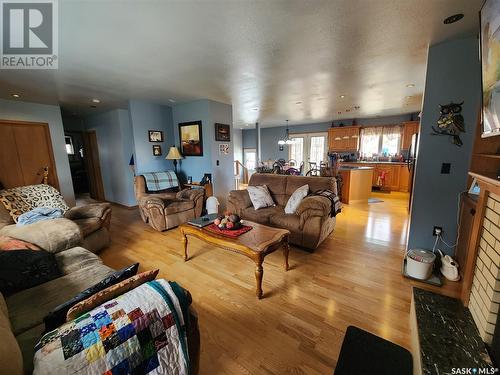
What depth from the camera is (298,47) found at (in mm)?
2156

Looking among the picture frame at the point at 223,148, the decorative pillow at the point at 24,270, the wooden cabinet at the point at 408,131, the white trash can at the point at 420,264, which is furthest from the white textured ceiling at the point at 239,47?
the wooden cabinet at the point at 408,131

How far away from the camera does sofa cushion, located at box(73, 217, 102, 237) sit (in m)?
2.71

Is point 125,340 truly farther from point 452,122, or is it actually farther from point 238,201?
point 452,122

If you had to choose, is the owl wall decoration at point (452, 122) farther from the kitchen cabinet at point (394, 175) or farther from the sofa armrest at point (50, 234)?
the kitchen cabinet at point (394, 175)

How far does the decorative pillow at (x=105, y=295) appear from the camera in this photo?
2.97 feet

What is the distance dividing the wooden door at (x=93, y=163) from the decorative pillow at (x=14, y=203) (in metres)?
3.46

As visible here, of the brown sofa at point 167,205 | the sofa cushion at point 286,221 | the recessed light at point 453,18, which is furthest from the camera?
the brown sofa at point 167,205

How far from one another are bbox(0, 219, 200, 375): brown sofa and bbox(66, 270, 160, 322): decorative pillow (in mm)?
191

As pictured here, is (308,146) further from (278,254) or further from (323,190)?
(278,254)

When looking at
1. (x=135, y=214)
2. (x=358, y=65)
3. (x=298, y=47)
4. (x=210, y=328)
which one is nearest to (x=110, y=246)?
(x=135, y=214)

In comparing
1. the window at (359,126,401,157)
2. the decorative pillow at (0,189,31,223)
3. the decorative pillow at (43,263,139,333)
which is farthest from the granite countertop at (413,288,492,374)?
the window at (359,126,401,157)

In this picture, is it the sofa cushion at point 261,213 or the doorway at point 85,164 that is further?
the doorway at point 85,164

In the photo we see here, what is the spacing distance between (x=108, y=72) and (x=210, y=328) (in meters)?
3.21

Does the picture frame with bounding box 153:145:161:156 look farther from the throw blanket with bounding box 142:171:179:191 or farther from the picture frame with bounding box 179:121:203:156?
the throw blanket with bounding box 142:171:179:191
